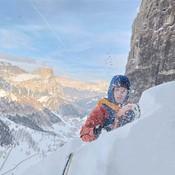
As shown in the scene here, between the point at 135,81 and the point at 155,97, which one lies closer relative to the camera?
the point at 155,97

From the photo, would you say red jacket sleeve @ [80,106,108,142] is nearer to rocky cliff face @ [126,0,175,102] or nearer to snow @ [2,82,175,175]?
snow @ [2,82,175,175]

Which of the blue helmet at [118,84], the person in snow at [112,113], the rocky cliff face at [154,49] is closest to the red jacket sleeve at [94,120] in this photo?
the person in snow at [112,113]

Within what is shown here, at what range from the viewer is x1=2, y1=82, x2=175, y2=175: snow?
273 cm

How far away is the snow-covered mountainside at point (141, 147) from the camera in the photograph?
108 inches

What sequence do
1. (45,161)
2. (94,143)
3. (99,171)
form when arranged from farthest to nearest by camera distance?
(45,161)
(94,143)
(99,171)

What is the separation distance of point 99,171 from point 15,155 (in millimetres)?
158181

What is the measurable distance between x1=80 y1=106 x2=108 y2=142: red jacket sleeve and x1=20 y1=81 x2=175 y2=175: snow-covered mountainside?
1.31m

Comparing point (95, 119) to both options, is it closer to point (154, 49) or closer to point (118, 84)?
point (118, 84)

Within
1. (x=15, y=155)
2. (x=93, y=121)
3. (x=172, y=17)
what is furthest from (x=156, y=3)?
(x=15, y=155)

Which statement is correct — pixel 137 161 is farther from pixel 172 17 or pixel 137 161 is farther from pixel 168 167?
pixel 172 17

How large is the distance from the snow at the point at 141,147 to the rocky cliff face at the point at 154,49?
37.5 m

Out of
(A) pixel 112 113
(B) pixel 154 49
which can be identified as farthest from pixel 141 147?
(B) pixel 154 49

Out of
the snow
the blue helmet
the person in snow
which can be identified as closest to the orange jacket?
the person in snow

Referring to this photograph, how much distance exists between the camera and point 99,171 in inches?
118
